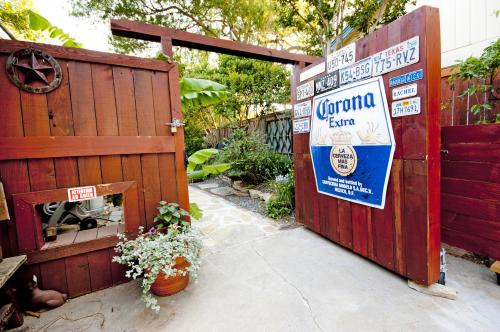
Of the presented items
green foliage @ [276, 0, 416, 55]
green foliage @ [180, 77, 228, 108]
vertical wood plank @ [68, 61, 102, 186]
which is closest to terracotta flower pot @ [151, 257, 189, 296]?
vertical wood plank @ [68, 61, 102, 186]

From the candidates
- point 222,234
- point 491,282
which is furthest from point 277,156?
point 491,282

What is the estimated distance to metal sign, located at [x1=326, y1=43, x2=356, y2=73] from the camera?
9.03ft

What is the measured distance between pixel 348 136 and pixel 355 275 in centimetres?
Answer: 159

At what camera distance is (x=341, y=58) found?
289 centimetres

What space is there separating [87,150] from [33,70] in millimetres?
828

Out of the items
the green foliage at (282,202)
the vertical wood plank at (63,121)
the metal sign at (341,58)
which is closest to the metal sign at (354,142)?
the metal sign at (341,58)

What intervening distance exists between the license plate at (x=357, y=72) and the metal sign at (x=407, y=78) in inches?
11.3

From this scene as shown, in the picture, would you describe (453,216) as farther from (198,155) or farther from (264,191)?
(264,191)

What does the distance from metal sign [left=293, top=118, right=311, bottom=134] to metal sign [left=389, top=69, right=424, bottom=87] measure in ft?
4.39

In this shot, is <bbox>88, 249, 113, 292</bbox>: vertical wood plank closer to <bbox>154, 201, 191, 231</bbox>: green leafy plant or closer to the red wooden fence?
<bbox>154, 201, 191, 231</bbox>: green leafy plant

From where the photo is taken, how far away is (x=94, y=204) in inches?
165

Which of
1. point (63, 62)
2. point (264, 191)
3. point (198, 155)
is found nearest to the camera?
point (63, 62)

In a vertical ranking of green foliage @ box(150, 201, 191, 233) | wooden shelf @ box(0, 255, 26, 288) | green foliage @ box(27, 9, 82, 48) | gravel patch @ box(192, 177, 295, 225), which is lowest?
gravel patch @ box(192, 177, 295, 225)

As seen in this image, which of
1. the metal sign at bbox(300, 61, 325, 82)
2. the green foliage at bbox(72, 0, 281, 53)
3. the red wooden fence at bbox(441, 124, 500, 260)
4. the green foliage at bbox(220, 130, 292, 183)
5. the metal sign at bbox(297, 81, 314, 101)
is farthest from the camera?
the green foliage at bbox(72, 0, 281, 53)
